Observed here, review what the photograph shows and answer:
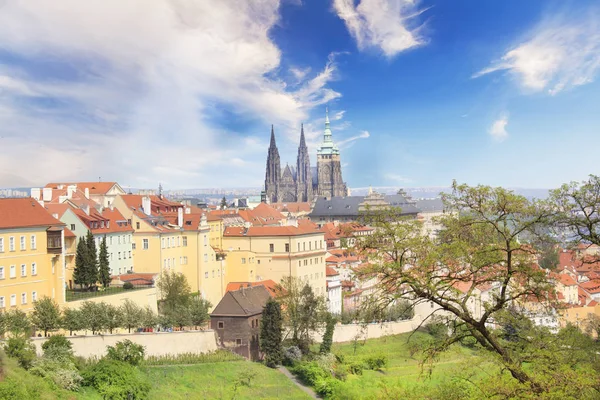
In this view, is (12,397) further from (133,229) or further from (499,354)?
(133,229)

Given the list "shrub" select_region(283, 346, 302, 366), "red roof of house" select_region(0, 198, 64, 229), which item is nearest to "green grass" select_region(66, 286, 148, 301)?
"red roof of house" select_region(0, 198, 64, 229)

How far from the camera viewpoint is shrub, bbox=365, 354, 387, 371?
4681cm

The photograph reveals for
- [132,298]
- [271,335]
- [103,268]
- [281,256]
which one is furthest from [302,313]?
[103,268]

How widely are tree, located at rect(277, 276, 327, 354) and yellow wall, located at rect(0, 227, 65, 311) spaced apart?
1548 centimetres

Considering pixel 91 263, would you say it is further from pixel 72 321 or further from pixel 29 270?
pixel 72 321

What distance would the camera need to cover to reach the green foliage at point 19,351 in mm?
28844

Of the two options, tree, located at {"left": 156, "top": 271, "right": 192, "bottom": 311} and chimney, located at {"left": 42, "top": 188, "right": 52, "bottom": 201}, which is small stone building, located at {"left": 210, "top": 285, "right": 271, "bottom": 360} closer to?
tree, located at {"left": 156, "top": 271, "right": 192, "bottom": 311}

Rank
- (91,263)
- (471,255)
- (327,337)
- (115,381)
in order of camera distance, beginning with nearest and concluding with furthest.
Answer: (471,255) < (115,381) < (91,263) < (327,337)

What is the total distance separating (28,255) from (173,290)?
37.4 ft

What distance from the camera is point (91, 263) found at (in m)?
41.4

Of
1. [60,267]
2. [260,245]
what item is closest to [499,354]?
[60,267]

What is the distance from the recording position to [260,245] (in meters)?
59.6

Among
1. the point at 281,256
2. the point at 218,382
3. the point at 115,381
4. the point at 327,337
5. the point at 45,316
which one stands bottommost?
the point at 218,382

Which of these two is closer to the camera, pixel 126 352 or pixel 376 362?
pixel 126 352
